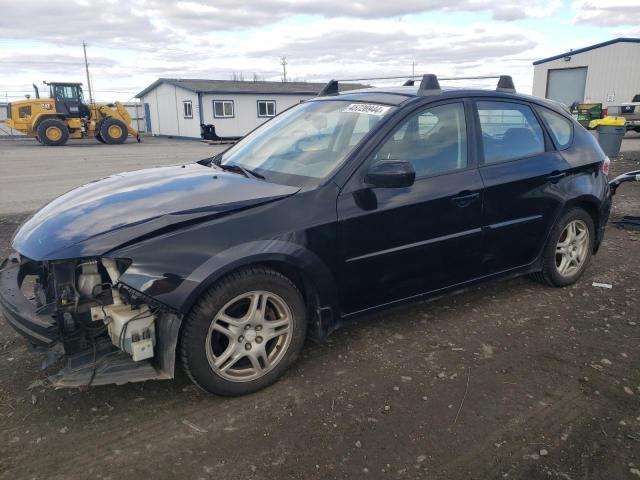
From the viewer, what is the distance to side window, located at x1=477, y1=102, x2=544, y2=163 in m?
3.88

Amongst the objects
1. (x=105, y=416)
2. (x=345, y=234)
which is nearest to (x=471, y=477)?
(x=345, y=234)

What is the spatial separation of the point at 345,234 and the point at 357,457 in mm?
1284

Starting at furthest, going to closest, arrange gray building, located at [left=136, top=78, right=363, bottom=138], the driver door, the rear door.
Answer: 1. gray building, located at [left=136, top=78, right=363, bottom=138]
2. the rear door
3. the driver door

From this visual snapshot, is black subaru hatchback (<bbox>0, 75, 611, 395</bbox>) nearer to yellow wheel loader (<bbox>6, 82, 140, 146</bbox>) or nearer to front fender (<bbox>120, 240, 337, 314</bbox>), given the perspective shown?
front fender (<bbox>120, 240, 337, 314</bbox>)

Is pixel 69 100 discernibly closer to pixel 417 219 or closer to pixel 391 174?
pixel 417 219

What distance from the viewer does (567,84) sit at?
117 ft

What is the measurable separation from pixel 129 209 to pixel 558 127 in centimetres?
363

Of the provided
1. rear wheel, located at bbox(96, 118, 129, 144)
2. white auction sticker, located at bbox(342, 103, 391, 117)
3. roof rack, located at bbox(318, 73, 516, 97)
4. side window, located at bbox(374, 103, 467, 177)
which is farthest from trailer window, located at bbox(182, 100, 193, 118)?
side window, located at bbox(374, 103, 467, 177)

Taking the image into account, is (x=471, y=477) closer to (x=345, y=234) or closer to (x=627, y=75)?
(x=345, y=234)

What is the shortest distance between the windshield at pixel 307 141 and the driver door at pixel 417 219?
0.23 meters

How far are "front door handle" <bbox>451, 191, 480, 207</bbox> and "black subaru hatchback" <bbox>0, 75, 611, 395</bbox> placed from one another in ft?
0.04

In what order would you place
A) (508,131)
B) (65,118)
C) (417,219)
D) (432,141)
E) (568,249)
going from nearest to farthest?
(417,219) → (432,141) → (508,131) → (568,249) → (65,118)

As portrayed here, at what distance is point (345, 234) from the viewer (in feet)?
10.3

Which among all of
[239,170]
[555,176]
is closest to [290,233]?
[239,170]
